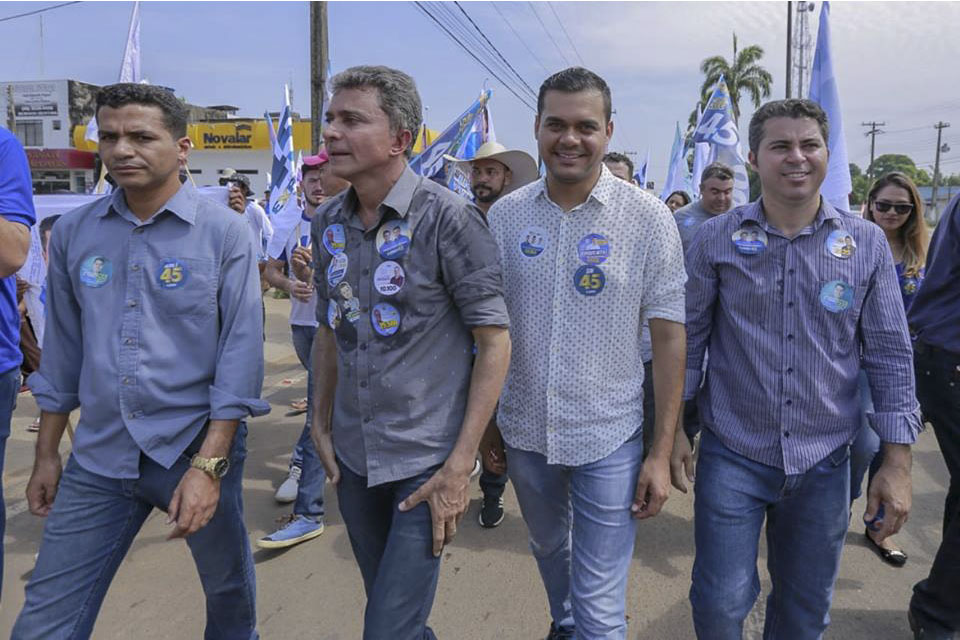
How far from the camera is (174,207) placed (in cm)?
218

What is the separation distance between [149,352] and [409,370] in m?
0.79

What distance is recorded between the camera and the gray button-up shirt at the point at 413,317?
2.02m

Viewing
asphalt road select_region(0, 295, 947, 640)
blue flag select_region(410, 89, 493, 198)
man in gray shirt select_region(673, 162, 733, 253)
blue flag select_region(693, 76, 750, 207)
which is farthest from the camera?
blue flag select_region(693, 76, 750, 207)

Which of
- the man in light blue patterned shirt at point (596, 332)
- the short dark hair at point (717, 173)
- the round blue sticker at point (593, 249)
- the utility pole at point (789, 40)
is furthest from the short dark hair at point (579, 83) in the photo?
the utility pole at point (789, 40)

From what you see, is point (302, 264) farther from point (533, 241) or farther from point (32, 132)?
point (32, 132)

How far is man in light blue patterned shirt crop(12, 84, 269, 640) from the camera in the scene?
82.2 inches

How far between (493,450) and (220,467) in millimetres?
962

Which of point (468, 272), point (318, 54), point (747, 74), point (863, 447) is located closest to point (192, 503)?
point (468, 272)

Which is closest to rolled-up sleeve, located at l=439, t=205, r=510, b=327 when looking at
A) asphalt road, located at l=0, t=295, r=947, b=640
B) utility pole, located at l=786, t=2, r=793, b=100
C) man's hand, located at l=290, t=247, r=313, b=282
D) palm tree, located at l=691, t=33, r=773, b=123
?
asphalt road, located at l=0, t=295, r=947, b=640

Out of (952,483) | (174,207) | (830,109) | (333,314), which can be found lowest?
(952,483)

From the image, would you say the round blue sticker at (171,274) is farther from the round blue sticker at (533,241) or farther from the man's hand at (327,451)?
the round blue sticker at (533,241)

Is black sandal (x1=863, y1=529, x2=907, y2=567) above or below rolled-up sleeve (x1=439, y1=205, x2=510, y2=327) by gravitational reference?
below

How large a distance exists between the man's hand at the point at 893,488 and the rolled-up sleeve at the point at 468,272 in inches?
50.1

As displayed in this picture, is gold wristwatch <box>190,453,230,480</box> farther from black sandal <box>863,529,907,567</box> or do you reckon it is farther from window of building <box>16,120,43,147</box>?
window of building <box>16,120,43,147</box>
